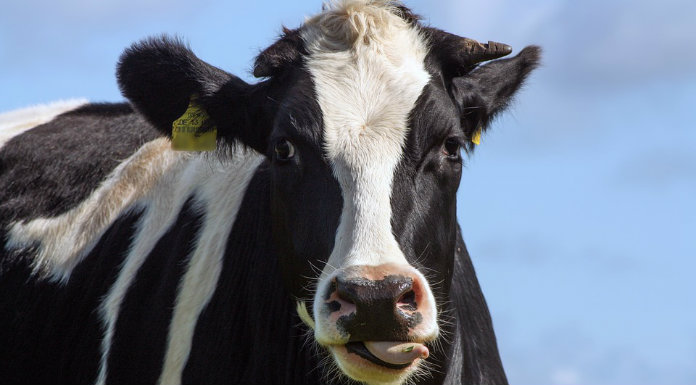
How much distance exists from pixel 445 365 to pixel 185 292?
65.7 inches

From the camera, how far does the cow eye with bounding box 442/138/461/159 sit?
6.17 meters

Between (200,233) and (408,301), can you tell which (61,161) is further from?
(408,301)

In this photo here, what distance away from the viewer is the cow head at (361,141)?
5383mm

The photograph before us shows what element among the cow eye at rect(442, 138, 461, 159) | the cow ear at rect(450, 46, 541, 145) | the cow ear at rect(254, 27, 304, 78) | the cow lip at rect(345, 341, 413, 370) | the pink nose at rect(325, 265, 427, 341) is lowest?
the cow lip at rect(345, 341, 413, 370)

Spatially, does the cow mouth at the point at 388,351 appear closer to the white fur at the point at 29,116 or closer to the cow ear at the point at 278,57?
the cow ear at the point at 278,57

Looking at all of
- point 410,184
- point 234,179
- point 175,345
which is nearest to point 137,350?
point 175,345

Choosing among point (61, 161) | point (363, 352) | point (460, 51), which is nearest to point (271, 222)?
point (460, 51)

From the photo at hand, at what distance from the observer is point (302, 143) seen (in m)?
6.08

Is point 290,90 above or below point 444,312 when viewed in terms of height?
above

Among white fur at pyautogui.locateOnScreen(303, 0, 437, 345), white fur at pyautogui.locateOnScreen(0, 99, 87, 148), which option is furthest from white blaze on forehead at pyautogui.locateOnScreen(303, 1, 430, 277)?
white fur at pyautogui.locateOnScreen(0, 99, 87, 148)

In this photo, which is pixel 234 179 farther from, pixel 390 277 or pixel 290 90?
pixel 390 277

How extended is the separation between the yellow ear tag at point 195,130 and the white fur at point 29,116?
9.34 ft

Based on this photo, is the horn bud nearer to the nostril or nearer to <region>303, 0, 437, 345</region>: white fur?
<region>303, 0, 437, 345</region>: white fur

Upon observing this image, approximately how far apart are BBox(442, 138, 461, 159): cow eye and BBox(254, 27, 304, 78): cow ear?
39.0 inches
